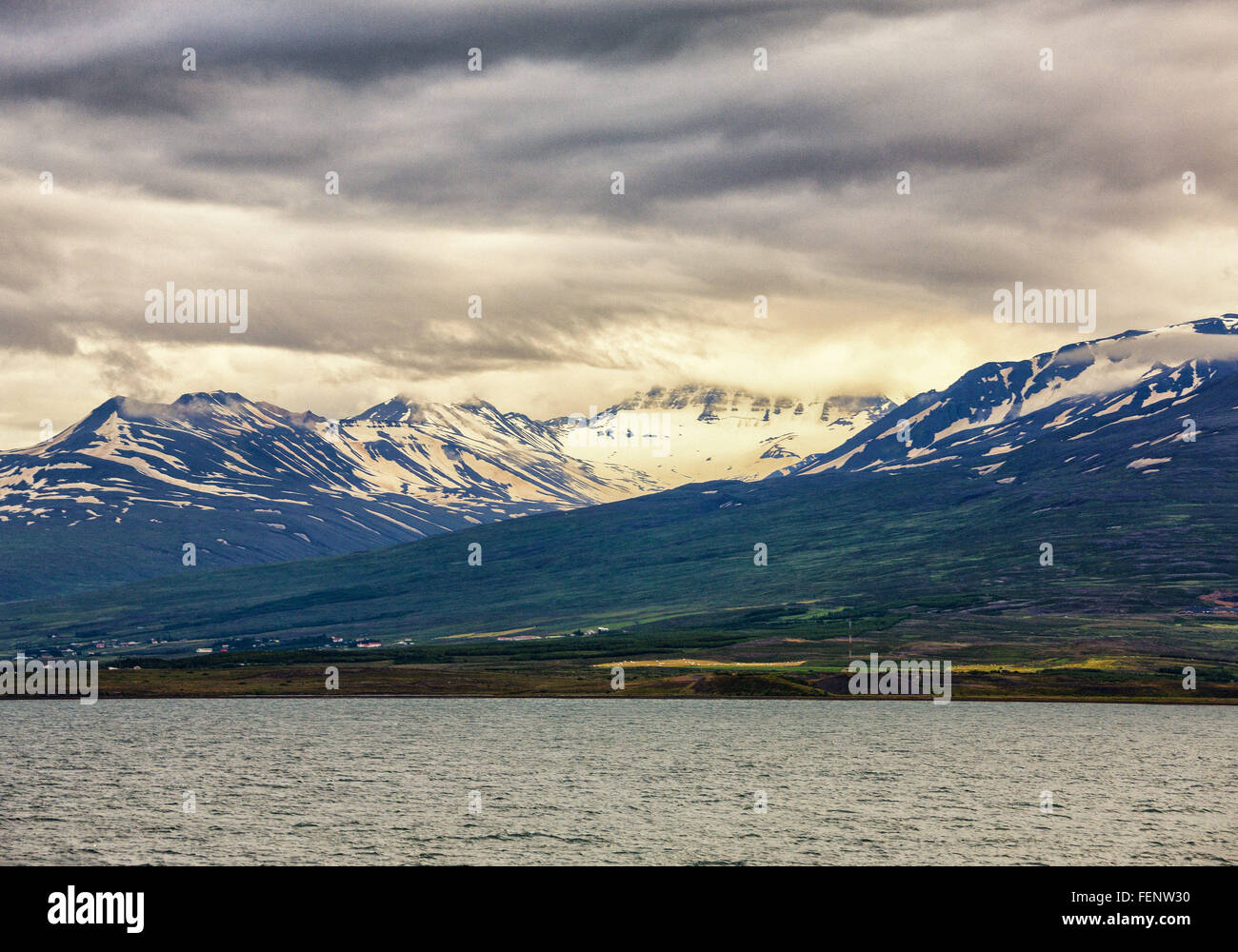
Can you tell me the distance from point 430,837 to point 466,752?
67295mm

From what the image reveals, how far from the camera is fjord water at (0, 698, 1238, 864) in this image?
9900 cm

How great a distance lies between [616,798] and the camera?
12756cm

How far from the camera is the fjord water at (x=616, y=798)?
9900 cm
